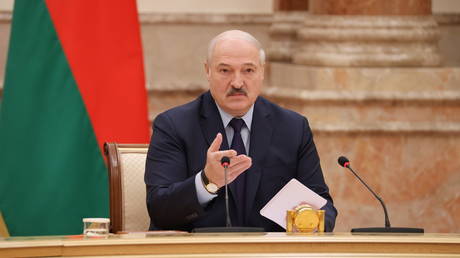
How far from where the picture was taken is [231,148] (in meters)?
3.72

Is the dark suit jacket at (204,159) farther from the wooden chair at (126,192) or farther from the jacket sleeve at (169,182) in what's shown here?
the wooden chair at (126,192)

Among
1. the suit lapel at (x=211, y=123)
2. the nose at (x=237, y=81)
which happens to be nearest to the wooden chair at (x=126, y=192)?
the suit lapel at (x=211, y=123)

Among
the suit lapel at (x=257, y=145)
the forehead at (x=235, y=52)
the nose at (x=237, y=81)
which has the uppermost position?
the forehead at (x=235, y=52)

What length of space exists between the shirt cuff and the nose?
360 millimetres

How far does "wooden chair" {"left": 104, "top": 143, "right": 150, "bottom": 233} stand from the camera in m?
3.93

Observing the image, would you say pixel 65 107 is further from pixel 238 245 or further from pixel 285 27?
pixel 238 245

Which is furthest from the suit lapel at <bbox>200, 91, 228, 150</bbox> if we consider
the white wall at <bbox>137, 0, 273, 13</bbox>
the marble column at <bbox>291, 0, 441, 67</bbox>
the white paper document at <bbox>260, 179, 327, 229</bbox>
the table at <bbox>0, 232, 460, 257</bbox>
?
the white wall at <bbox>137, 0, 273, 13</bbox>

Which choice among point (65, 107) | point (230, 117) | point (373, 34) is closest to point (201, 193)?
point (230, 117)

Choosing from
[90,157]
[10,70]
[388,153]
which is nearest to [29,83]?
[10,70]

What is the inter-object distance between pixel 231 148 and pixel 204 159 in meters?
0.10

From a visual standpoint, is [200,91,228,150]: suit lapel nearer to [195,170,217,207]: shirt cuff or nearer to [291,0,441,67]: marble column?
[195,170,217,207]: shirt cuff

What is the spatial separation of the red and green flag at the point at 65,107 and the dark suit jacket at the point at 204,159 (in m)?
1.42

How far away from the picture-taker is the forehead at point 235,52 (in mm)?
3660

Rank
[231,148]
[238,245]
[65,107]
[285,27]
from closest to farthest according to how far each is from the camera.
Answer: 1. [238,245]
2. [231,148]
3. [65,107]
4. [285,27]
